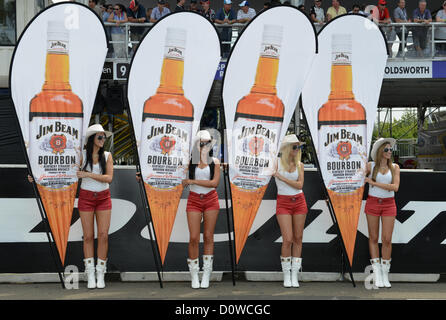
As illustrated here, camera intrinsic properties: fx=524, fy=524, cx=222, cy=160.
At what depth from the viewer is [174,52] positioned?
622 centimetres

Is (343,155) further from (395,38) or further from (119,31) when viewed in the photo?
(119,31)

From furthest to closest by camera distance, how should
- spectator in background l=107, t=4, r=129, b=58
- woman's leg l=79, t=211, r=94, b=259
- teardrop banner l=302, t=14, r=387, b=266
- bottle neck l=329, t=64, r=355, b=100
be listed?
spectator in background l=107, t=4, r=129, b=58 → bottle neck l=329, t=64, r=355, b=100 → teardrop banner l=302, t=14, r=387, b=266 → woman's leg l=79, t=211, r=94, b=259

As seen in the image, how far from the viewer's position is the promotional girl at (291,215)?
5.90 meters

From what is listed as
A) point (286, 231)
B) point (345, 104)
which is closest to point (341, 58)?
point (345, 104)

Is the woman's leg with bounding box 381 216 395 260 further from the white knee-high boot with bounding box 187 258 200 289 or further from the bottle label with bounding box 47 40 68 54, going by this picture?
the bottle label with bounding box 47 40 68 54

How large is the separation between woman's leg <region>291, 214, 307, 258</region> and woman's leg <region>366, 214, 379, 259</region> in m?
0.77

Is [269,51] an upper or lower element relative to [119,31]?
lower

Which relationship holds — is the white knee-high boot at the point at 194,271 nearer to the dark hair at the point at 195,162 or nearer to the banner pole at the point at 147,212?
the banner pole at the point at 147,212

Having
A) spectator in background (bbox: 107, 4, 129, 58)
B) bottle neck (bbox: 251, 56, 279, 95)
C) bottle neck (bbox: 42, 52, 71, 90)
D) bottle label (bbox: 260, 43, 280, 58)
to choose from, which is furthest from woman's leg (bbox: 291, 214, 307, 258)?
spectator in background (bbox: 107, 4, 129, 58)

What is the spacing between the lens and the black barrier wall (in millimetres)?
6328

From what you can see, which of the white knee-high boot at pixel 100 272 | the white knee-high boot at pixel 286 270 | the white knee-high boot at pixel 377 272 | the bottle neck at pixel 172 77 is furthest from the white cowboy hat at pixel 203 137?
the white knee-high boot at pixel 377 272

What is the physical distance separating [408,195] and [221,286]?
254 centimetres

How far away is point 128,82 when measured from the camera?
6.20 metres

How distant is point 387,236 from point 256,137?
1878 mm
